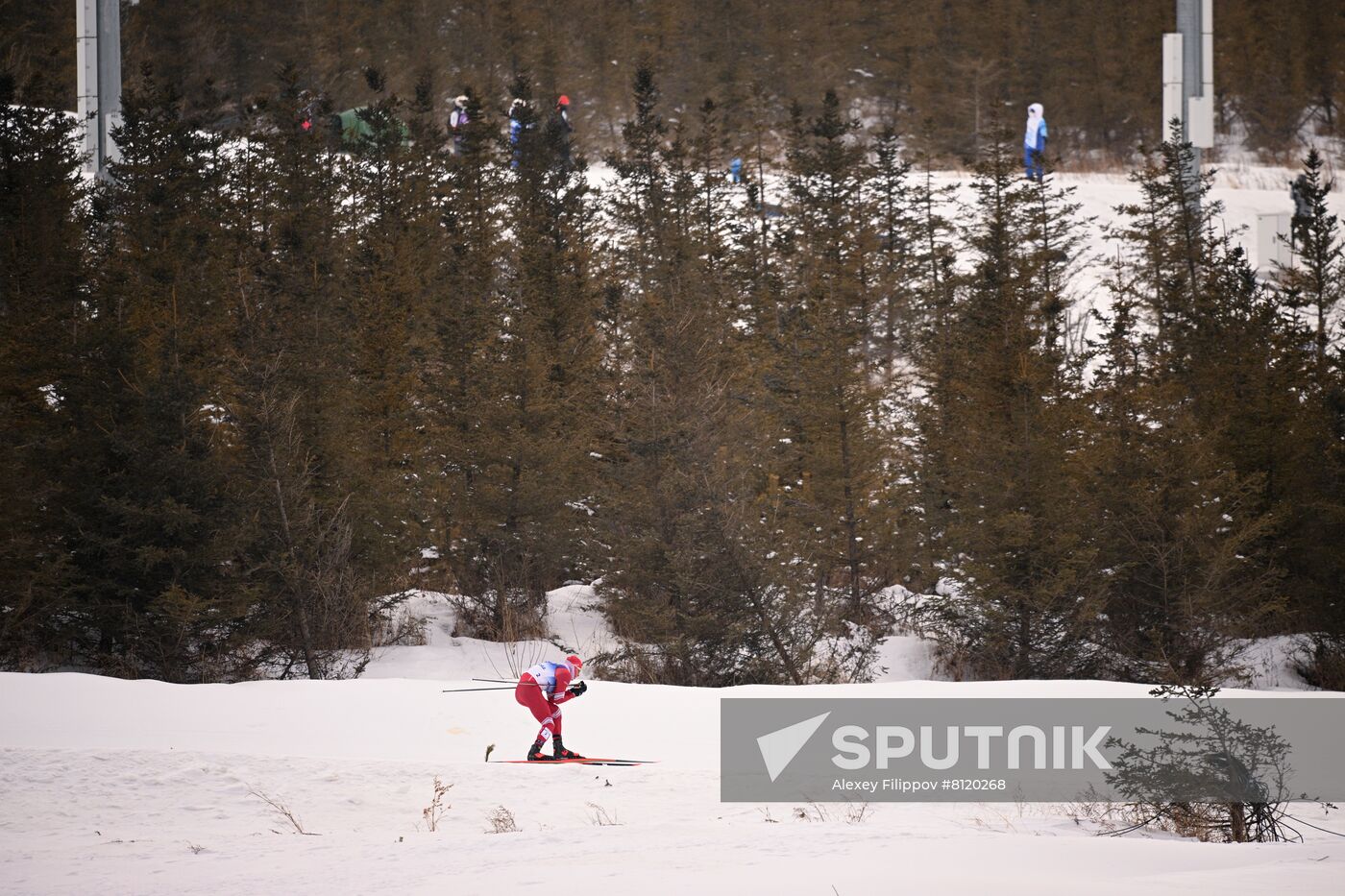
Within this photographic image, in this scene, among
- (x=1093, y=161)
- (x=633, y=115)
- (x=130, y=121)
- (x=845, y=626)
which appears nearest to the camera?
(x=845, y=626)

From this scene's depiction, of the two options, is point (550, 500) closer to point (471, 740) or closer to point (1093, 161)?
point (471, 740)

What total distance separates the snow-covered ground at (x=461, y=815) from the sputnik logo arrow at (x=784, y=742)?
54 centimetres

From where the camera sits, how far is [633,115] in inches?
2581

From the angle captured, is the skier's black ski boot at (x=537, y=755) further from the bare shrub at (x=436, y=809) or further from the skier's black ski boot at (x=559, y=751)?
the bare shrub at (x=436, y=809)

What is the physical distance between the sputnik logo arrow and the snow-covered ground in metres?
0.54

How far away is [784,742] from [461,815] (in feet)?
9.85

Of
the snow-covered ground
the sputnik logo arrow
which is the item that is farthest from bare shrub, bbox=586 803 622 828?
the sputnik logo arrow

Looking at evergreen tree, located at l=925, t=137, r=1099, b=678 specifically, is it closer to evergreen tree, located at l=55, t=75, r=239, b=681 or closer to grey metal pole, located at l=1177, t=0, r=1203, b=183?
evergreen tree, located at l=55, t=75, r=239, b=681

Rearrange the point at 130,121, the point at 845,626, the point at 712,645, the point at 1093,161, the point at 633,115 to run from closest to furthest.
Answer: the point at 712,645 → the point at 845,626 → the point at 130,121 → the point at 1093,161 → the point at 633,115

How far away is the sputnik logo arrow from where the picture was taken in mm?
10289

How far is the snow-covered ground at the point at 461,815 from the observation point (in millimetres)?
6418

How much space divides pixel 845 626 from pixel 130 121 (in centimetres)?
2107

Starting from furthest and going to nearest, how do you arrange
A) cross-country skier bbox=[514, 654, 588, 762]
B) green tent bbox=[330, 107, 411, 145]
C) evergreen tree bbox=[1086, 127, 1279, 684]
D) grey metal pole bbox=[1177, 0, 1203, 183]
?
1. green tent bbox=[330, 107, 411, 145]
2. grey metal pole bbox=[1177, 0, 1203, 183]
3. evergreen tree bbox=[1086, 127, 1279, 684]
4. cross-country skier bbox=[514, 654, 588, 762]

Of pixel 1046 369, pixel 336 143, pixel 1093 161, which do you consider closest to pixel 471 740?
pixel 1046 369
